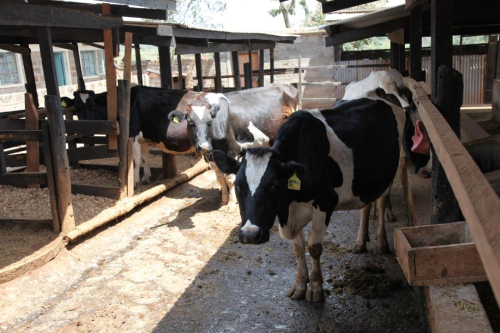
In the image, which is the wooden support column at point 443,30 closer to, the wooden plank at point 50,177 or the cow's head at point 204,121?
the cow's head at point 204,121

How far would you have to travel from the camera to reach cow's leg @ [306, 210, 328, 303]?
4.43 metres

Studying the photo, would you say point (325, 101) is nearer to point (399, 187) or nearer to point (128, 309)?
point (399, 187)

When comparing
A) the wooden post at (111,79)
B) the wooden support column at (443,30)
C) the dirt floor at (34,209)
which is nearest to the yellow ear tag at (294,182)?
the wooden support column at (443,30)

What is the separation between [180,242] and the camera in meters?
6.47

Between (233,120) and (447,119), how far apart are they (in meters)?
4.99

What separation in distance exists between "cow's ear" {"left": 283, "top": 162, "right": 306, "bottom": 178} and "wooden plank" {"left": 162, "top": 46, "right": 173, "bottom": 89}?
6.11 meters

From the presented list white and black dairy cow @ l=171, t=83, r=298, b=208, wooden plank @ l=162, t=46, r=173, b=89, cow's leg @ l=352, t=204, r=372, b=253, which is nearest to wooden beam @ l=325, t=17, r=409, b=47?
white and black dairy cow @ l=171, t=83, r=298, b=208

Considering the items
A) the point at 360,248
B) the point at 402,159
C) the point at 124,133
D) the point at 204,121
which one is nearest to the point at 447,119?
the point at 360,248

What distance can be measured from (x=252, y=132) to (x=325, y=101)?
12.0 m

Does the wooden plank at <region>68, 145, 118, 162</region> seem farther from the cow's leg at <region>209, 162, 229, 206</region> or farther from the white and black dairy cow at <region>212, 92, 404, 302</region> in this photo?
the white and black dairy cow at <region>212, 92, 404, 302</region>

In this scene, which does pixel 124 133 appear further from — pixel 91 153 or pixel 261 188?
pixel 261 188

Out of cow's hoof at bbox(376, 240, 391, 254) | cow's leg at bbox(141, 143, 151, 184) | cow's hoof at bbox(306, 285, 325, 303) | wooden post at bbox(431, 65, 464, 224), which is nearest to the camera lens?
wooden post at bbox(431, 65, 464, 224)

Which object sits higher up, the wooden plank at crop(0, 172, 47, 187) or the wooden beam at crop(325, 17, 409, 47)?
the wooden beam at crop(325, 17, 409, 47)

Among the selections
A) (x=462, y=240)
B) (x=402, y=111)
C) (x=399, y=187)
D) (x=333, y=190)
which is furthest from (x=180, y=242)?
(x=462, y=240)
